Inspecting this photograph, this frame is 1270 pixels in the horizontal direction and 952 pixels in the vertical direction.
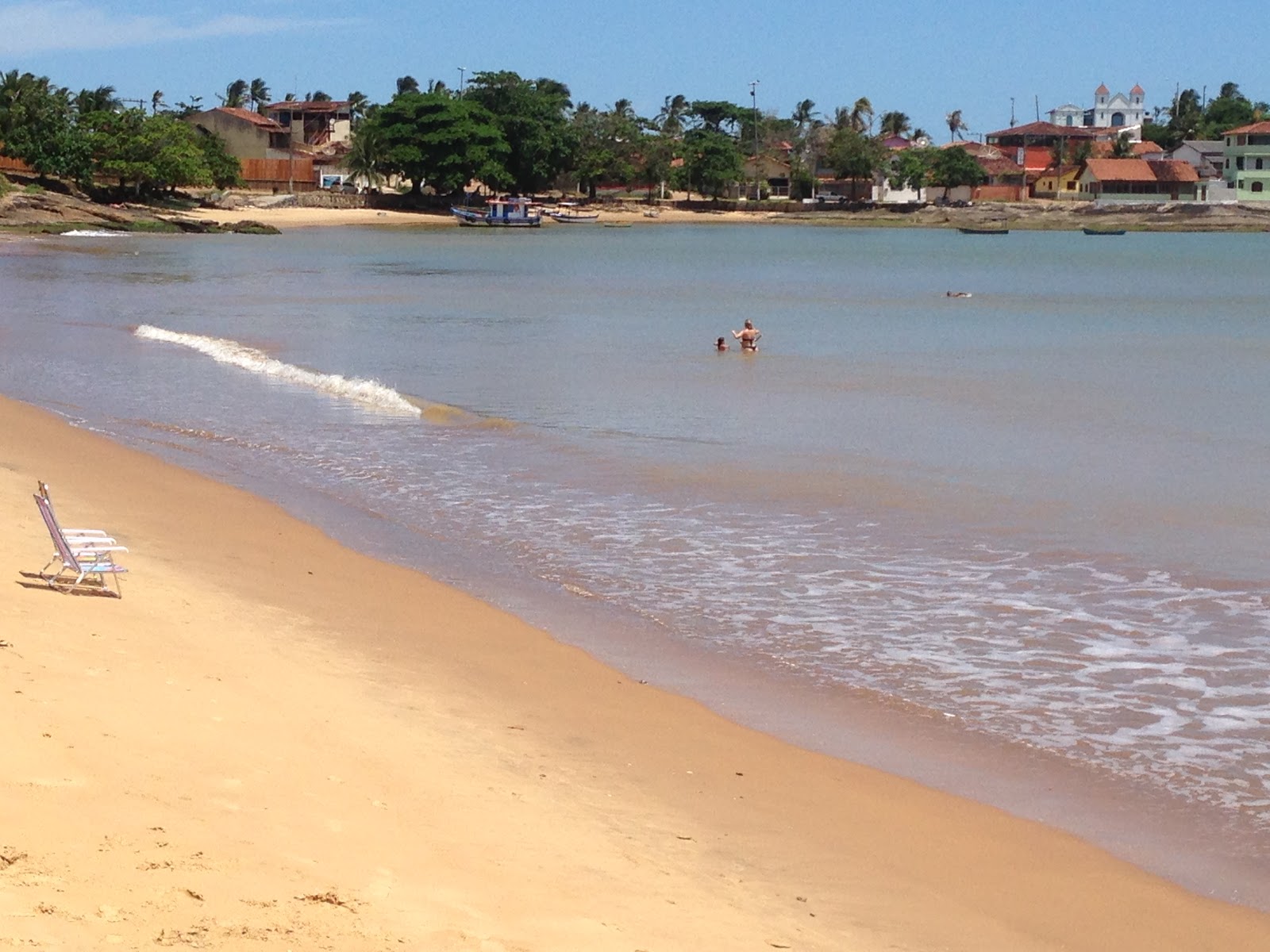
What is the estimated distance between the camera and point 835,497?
1409cm

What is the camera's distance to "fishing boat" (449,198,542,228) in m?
111

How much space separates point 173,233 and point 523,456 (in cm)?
7285

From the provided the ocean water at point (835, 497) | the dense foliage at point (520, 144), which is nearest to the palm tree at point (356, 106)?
the dense foliage at point (520, 144)

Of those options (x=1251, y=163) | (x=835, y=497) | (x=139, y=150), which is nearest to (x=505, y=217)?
(x=139, y=150)

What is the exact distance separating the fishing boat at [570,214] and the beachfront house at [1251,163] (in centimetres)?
6231

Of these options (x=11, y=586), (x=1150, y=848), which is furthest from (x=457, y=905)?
(x=11, y=586)

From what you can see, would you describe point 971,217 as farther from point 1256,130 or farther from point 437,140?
point 437,140

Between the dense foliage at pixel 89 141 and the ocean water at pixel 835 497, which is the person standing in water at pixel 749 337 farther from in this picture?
the dense foliage at pixel 89 141

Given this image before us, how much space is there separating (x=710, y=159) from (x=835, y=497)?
128m

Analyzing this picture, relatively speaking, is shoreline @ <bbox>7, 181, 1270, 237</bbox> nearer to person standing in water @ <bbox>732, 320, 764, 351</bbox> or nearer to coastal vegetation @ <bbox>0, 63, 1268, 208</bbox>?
coastal vegetation @ <bbox>0, 63, 1268, 208</bbox>

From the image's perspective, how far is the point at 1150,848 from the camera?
619 cm

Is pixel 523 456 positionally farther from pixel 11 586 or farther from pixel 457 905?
pixel 457 905

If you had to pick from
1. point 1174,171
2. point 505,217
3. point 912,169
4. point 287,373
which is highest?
point 912,169

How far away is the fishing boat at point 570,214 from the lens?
123531mm
